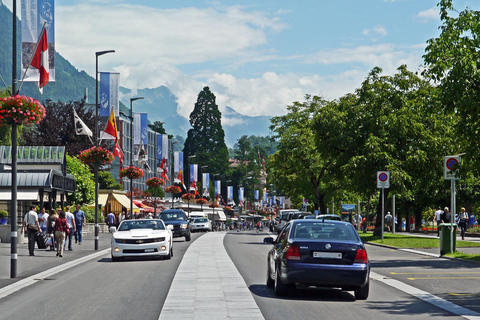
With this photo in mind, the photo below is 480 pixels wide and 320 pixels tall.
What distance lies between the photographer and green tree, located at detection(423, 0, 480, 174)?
72.2 feet

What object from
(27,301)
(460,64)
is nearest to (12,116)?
(27,301)

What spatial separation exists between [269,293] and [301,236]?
1354mm

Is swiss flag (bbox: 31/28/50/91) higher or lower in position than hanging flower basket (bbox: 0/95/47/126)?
higher

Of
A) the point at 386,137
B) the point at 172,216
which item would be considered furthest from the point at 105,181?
the point at 386,137

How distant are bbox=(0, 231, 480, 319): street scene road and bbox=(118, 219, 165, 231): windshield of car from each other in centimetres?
293

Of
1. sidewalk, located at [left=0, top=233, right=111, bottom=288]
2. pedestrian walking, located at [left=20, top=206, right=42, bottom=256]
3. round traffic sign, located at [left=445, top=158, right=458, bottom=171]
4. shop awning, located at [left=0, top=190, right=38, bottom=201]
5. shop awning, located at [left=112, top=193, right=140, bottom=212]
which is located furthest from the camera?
shop awning, located at [left=112, top=193, right=140, bottom=212]

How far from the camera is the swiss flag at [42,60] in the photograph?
79.0 ft

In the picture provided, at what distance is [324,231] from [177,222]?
26800 millimetres

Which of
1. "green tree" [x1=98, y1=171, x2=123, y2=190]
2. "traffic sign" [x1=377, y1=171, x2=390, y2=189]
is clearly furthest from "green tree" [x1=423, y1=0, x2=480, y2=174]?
"green tree" [x1=98, y1=171, x2=123, y2=190]

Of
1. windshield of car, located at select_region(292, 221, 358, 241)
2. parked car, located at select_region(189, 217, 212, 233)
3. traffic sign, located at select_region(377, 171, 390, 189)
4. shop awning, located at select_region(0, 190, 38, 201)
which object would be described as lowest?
parked car, located at select_region(189, 217, 212, 233)

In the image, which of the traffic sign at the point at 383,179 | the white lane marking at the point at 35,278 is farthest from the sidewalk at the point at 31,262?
the traffic sign at the point at 383,179

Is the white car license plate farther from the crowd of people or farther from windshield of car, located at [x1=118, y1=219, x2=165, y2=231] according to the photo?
the crowd of people

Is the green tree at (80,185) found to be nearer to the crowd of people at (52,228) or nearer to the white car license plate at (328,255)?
the crowd of people at (52,228)

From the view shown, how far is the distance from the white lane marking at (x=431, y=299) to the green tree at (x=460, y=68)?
6612 mm
